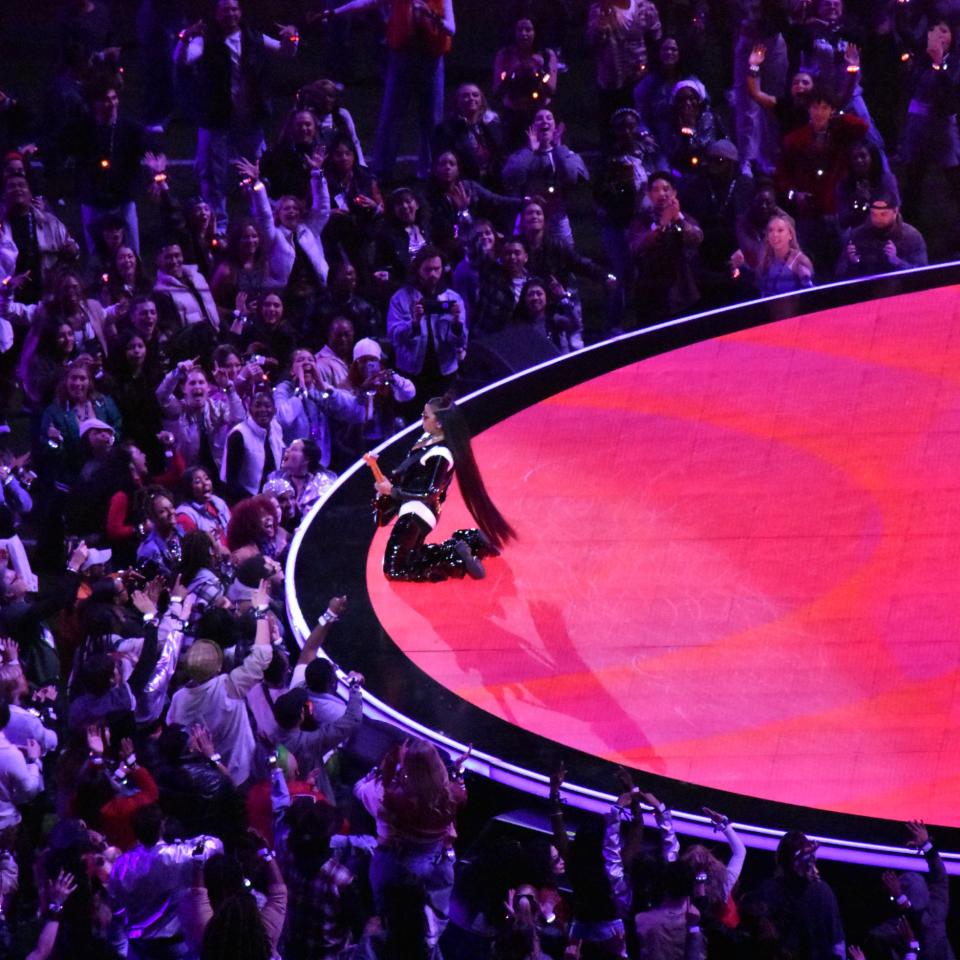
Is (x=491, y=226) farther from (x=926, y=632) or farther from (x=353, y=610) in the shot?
(x=926, y=632)

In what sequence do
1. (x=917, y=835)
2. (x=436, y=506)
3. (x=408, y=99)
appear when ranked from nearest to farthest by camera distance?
(x=917, y=835), (x=436, y=506), (x=408, y=99)

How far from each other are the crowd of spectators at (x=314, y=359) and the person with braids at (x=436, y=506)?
0.74m

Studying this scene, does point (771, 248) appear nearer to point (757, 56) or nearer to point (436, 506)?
point (757, 56)

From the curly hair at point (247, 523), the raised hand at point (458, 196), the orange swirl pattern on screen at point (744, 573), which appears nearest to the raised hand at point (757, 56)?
the raised hand at point (458, 196)

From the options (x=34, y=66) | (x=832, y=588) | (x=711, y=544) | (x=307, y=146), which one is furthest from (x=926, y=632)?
(x=34, y=66)

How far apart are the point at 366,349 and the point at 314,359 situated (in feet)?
1.25

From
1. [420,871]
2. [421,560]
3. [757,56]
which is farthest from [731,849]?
[757,56]

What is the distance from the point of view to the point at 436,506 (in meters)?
11.1

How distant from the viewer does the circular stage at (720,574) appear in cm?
970

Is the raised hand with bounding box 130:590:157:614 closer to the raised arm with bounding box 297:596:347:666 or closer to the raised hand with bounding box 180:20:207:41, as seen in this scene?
the raised arm with bounding box 297:596:347:666

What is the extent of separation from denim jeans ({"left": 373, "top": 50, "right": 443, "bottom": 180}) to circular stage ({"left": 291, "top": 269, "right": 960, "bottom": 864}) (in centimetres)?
327

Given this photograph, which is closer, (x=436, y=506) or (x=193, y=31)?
(x=436, y=506)

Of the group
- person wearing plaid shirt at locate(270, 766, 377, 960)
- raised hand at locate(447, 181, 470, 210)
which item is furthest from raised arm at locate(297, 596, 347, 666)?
raised hand at locate(447, 181, 470, 210)

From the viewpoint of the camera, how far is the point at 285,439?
13.3m
